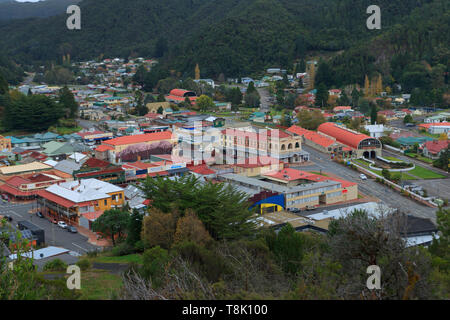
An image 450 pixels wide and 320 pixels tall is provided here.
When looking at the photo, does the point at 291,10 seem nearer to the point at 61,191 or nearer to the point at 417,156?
the point at 417,156

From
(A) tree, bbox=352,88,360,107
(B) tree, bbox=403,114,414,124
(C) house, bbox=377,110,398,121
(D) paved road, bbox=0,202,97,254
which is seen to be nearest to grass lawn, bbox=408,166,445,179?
(B) tree, bbox=403,114,414,124

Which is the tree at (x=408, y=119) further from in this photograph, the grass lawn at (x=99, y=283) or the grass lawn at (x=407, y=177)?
the grass lawn at (x=99, y=283)

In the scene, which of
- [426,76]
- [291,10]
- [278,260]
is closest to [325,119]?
[426,76]

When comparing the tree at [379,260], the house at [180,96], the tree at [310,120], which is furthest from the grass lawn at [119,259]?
the house at [180,96]

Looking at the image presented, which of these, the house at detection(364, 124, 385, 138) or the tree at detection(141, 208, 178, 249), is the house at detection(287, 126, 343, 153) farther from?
the tree at detection(141, 208, 178, 249)

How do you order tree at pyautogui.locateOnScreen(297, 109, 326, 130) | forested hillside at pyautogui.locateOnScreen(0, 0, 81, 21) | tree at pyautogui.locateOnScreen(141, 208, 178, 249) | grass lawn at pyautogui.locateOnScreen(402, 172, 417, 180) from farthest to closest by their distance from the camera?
Answer: forested hillside at pyautogui.locateOnScreen(0, 0, 81, 21), tree at pyautogui.locateOnScreen(297, 109, 326, 130), grass lawn at pyautogui.locateOnScreen(402, 172, 417, 180), tree at pyautogui.locateOnScreen(141, 208, 178, 249)
